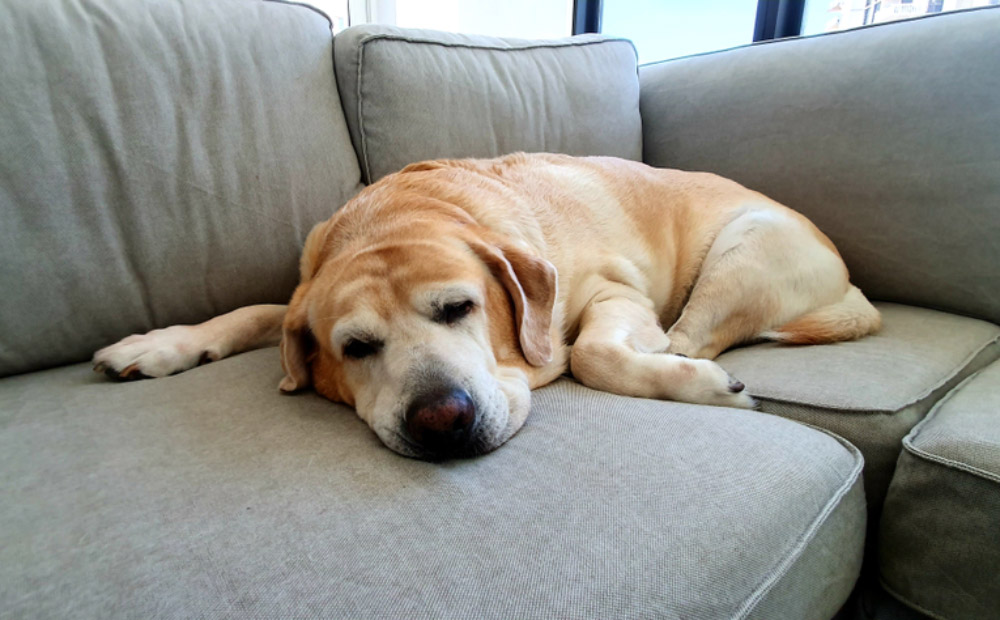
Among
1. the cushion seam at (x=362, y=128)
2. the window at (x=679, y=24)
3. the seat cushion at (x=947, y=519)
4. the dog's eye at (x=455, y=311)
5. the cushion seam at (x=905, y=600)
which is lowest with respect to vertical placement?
the cushion seam at (x=905, y=600)

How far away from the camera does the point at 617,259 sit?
172 cm

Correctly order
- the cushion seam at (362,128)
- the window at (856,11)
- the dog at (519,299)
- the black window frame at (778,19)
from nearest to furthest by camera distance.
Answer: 1. the dog at (519,299)
2. the cushion seam at (362,128)
3. the window at (856,11)
4. the black window frame at (778,19)

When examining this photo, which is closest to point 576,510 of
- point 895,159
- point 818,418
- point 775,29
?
point 818,418

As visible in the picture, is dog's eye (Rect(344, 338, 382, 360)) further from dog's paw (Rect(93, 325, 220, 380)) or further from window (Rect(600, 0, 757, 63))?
window (Rect(600, 0, 757, 63))

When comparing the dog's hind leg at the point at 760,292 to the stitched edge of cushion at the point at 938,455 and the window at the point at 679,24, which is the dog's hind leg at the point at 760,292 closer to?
the stitched edge of cushion at the point at 938,455

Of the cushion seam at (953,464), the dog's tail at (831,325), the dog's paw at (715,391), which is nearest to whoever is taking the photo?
the cushion seam at (953,464)

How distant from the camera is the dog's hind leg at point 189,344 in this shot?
4.57 ft

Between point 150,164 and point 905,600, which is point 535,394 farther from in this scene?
point 150,164

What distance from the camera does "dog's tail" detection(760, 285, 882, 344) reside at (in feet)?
5.32

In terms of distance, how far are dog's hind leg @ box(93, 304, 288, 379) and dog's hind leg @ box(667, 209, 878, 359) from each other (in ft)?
4.04

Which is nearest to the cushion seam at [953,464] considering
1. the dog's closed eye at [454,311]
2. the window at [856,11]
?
the dog's closed eye at [454,311]

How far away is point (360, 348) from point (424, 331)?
0.16 m

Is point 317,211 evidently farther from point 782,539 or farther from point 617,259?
point 782,539

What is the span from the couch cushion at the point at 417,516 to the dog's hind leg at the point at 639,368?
116mm
